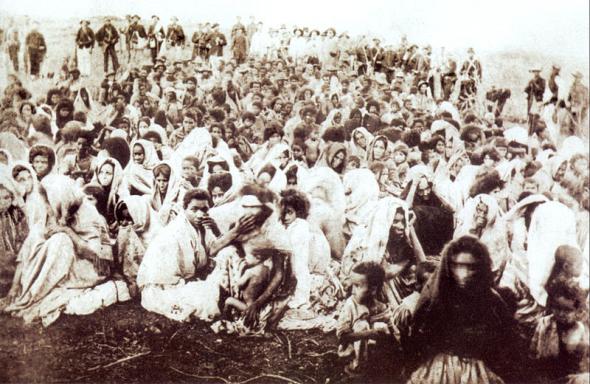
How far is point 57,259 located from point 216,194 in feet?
5.63

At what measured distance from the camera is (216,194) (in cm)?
640

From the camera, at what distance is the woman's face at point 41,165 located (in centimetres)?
631

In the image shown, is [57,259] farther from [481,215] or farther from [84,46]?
[481,215]

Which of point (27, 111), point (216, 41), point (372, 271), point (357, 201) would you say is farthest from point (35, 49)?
point (372, 271)

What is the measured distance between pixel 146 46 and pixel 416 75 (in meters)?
2.78

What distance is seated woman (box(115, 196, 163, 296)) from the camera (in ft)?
20.9

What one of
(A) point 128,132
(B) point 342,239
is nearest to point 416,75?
(B) point 342,239

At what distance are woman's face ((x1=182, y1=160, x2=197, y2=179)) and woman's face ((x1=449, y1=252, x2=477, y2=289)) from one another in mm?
2782

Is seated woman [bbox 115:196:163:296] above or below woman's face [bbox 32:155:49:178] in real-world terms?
below

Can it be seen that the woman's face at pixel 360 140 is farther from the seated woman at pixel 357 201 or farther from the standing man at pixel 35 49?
the standing man at pixel 35 49

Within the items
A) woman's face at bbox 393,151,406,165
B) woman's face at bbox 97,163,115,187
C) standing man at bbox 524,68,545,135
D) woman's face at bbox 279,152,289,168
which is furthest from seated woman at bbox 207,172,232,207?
standing man at bbox 524,68,545,135

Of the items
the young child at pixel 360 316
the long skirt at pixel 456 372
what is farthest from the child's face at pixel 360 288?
the long skirt at pixel 456 372

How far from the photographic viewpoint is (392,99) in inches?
262

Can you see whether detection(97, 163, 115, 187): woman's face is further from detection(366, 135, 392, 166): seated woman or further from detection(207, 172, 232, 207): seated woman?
detection(366, 135, 392, 166): seated woman
